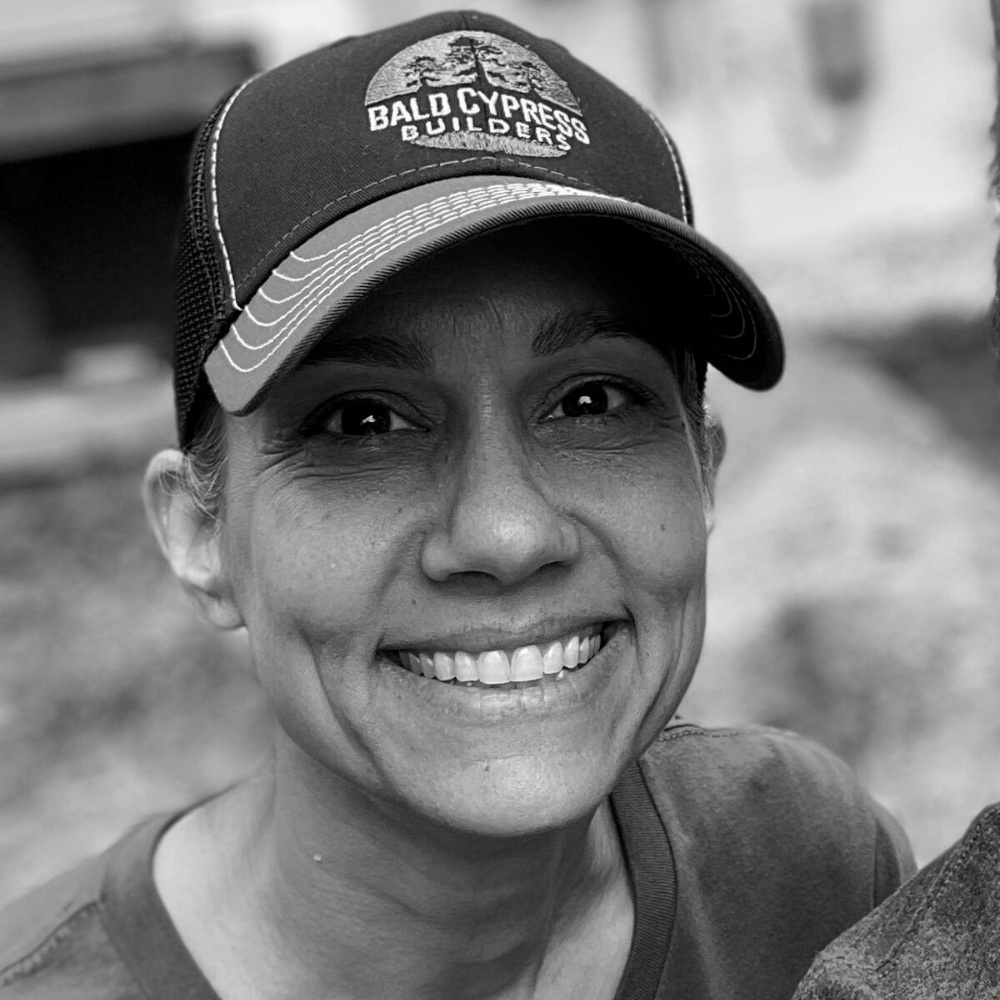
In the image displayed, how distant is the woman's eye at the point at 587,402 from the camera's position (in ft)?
5.91

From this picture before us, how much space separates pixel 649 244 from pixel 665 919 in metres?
0.88

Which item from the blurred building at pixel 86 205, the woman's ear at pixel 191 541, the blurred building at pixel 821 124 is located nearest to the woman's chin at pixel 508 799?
the woman's ear at pixel 191 541

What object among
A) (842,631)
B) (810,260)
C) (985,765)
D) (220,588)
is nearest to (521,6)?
(810,260)

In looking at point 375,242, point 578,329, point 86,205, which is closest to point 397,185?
point 375,242

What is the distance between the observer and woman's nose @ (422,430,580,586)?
162 cm

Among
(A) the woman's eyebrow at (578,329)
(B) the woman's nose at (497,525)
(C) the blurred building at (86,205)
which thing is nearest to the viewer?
(B) the woman's nose at (497,525)

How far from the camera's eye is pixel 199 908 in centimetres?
204

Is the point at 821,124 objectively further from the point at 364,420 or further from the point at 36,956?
the point at 36,956

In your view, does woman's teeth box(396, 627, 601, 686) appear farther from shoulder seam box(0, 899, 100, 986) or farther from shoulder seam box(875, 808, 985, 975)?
shoulder seam box(0, 899, 100, 986)

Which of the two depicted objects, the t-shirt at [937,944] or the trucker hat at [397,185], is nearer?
the t-shirt at [937,944]

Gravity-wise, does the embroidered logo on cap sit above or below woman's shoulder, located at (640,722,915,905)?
above

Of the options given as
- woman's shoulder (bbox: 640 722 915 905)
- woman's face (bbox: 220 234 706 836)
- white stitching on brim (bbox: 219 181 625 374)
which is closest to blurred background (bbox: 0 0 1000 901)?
woman's shoulder (bbox: 640 722 915 905)

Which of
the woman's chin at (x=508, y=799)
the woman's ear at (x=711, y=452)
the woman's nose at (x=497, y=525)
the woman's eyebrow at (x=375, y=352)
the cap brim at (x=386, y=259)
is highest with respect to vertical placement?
the cap brim at (x=386, y=259)

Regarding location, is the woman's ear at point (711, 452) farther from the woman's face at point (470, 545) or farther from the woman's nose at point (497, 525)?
the woman's nose at point (497, 525)
